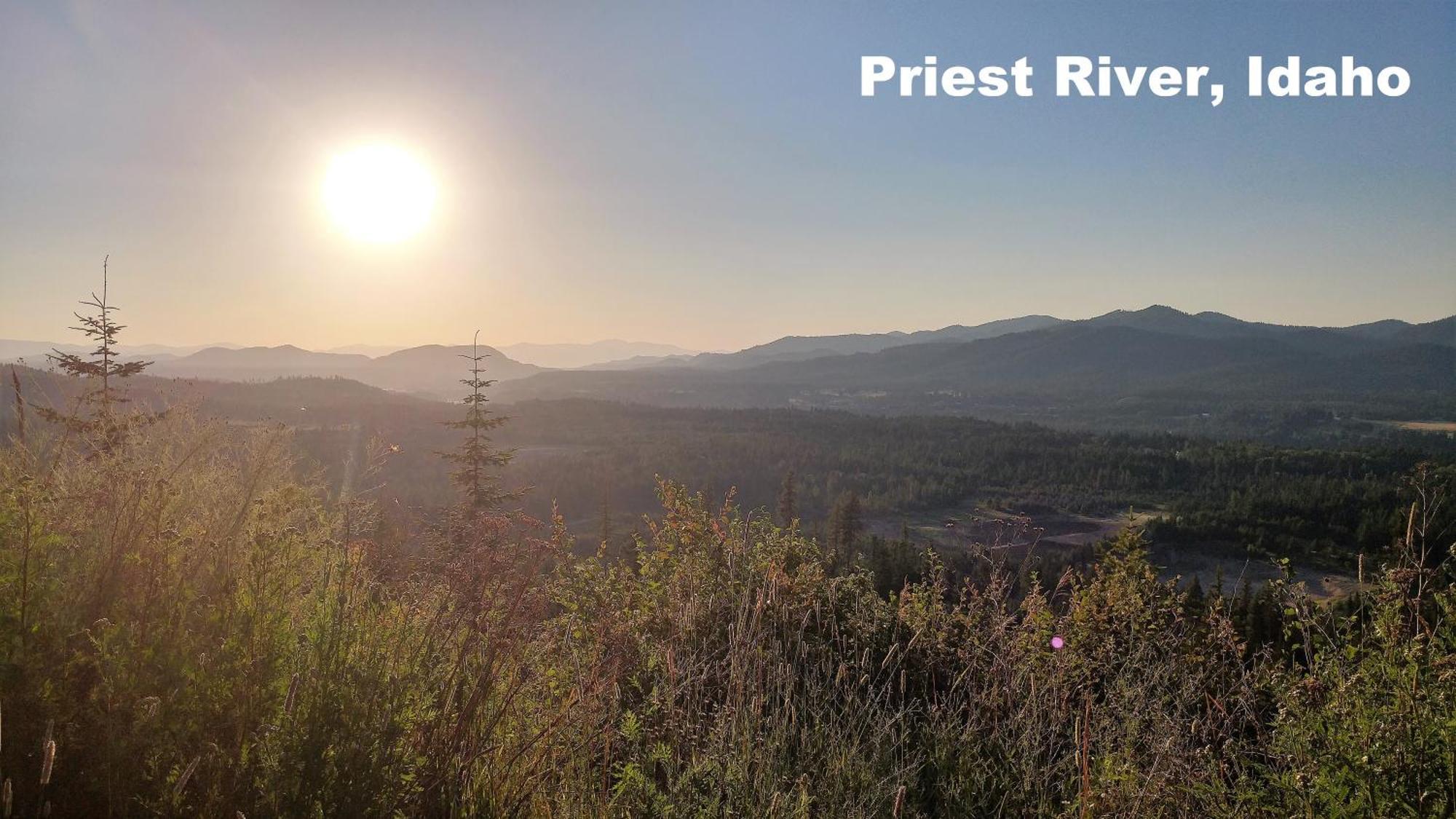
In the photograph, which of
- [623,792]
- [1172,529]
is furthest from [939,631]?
[1172,529]

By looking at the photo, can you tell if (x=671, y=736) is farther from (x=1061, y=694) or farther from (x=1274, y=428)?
(x=1274, y=428)

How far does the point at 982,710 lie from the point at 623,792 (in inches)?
102

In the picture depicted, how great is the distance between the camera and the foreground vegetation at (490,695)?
2.46 meters

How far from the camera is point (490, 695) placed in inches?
126

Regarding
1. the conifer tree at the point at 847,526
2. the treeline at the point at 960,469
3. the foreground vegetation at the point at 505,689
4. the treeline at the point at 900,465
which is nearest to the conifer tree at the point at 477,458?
the foreground vegetation at the point at 505,689

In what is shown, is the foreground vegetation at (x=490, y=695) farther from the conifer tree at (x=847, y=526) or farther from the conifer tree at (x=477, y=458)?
the conifer tree at (x=847, y=526)

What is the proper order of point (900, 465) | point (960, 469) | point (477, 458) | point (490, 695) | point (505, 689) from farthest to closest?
point (900, 465) < point (960, 469) < point (477, 458) < point (505, 689) < point (490, 695)

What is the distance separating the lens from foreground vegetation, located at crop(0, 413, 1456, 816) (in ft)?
8.06

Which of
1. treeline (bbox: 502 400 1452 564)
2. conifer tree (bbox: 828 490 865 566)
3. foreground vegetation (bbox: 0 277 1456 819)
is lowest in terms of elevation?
treeline (bbox: 502 400 1452 564)

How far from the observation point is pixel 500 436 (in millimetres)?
121125

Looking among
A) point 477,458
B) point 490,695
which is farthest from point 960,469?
point 490,695

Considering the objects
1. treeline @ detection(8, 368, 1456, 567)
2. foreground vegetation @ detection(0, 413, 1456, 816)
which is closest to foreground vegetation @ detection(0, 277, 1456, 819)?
foreground vegetation @ detection(0, 413, 1456, 816)

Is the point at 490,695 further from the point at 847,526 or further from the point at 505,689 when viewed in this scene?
the point at 847,526

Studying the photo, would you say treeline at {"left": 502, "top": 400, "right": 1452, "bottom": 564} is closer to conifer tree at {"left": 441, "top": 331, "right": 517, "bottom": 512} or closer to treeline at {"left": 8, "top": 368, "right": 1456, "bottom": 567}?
treeline at {"left": 8, "top": 368, "right": 1456, "bottom": 567}
